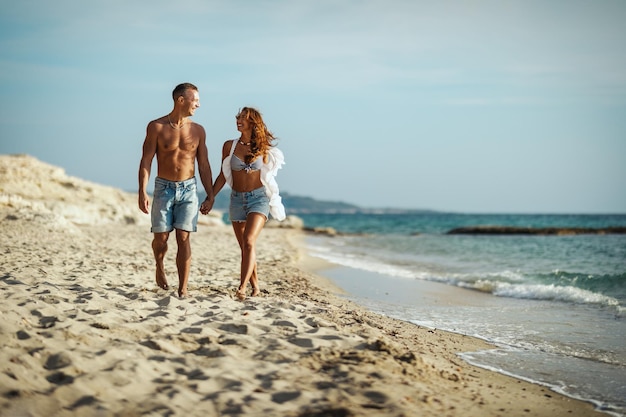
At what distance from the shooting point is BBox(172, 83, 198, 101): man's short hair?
5977 millimetres

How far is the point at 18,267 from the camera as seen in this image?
7.97 metres

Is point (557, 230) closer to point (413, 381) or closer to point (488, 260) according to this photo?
point (488, 260)

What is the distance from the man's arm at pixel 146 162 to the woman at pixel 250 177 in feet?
2.48

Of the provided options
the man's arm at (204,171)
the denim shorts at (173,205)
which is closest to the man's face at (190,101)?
the man's arm at (204,171)

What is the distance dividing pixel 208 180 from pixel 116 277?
2.41 meters

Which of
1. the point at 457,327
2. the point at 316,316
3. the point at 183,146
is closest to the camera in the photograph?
the point at 316,316

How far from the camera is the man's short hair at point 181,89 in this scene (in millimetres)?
Result: 5977

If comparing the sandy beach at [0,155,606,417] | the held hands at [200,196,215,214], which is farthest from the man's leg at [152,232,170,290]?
the held hands at [200,196,215,214]

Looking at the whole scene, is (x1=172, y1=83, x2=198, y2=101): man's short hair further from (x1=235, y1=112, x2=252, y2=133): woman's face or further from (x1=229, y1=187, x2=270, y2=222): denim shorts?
(x1=229, y1=187, x2=270, y2=222): denim shorts

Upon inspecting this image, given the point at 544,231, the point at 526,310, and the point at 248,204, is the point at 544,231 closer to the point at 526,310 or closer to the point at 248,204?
the point at 526,310

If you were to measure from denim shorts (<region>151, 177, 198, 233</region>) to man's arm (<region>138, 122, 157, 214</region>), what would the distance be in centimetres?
11

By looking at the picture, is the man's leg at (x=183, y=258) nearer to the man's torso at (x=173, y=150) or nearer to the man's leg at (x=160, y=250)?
the man's leg at (x=160, y=250)

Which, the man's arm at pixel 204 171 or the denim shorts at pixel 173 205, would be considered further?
the man's arm at pixel 204 171

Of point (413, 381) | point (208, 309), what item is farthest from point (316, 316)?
point (413, 381)
